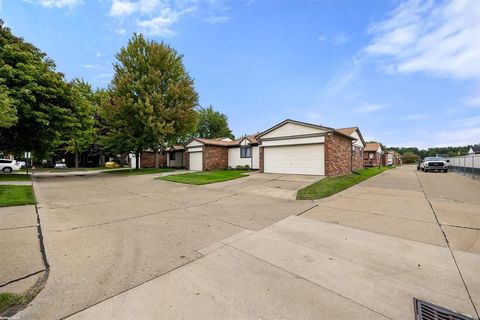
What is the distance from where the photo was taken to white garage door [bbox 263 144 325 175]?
565 inches

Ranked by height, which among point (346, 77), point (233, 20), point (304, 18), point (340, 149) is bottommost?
point (340, 149)

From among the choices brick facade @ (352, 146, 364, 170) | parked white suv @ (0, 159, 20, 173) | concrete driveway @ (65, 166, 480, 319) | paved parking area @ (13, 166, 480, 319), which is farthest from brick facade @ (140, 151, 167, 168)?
concrete driveway @ (65, 166, 480, 319)

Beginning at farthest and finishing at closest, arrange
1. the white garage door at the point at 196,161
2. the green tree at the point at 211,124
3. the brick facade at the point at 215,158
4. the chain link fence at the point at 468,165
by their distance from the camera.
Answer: the green tree at the point at 211,124 → the white garage door at the point at 196,161 → the brick facade at the point at 215,158 → the chain link fence at the point at 468,165

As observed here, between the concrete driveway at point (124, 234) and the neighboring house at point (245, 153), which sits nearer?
the concrete driveway at point (124, 234)

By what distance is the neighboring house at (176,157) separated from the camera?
28.6 meters

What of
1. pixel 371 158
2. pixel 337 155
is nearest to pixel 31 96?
pixel 337 155

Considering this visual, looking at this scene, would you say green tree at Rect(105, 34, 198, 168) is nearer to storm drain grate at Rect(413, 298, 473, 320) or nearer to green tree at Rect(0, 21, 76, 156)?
green tree at Rect(0, 21, 76, 156)

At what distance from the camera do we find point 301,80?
17.2 m

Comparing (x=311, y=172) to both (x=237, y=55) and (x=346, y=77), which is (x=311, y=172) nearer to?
(x=346, y=77)

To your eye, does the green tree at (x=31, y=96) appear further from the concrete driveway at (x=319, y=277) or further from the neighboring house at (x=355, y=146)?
the neighboring house at (x=355, y=146)

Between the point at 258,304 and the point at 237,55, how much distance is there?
17.4 m

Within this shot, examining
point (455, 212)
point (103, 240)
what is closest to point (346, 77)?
point (455, 212)

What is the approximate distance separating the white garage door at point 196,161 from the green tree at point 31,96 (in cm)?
1074

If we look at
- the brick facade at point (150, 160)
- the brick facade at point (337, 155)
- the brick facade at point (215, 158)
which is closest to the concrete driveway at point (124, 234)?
the brick facade at point (337, 155)
